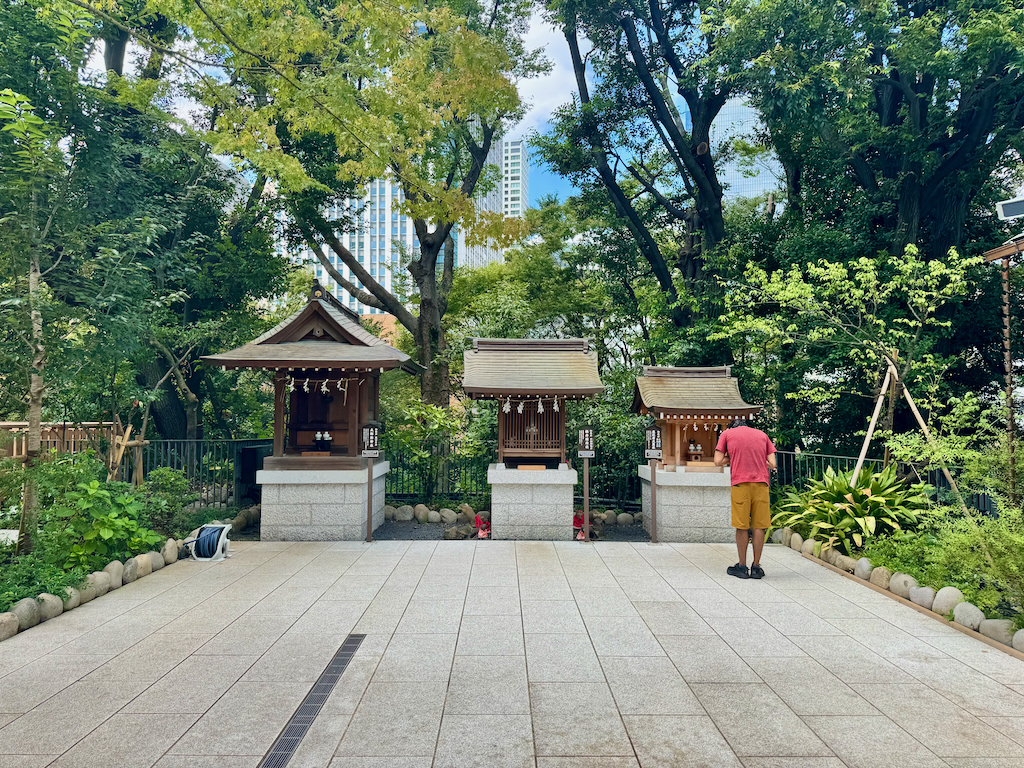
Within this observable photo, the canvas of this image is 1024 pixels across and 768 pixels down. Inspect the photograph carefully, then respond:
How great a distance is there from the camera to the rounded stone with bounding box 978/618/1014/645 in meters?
5.34

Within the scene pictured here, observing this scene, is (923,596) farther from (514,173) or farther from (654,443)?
(514,173)

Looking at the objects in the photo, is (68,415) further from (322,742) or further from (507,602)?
(322,742)

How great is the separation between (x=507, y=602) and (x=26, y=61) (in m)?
12.7

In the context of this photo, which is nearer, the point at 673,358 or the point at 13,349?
the point at 13,349

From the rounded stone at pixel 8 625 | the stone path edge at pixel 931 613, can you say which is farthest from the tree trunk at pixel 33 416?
the stone path edge at pixel 931 613

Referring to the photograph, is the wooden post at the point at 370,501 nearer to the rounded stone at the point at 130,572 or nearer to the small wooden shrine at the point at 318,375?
the small wooden shrine at the point at 318,375

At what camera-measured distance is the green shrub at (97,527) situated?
7219 mm

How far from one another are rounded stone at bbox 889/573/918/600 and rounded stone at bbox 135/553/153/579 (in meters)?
9.32

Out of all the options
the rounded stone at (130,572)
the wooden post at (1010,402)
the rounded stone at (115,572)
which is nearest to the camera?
the wooden post at (1010,402)

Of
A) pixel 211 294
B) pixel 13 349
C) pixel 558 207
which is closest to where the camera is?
pixel 13 349

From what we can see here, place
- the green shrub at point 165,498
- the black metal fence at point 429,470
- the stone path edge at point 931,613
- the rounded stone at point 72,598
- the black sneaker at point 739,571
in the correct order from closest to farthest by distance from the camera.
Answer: the stone path edge at point 931,613 < the rounded stone at point 72,598 < the black sneaker at point 739,571 < the green shrub at point 165,498 < the black metal fence at point 429,470

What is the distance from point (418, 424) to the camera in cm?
1339

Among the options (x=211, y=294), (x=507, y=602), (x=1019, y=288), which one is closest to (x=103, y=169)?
(x=211, y=294)

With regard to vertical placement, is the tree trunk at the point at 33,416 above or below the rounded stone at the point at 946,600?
above
